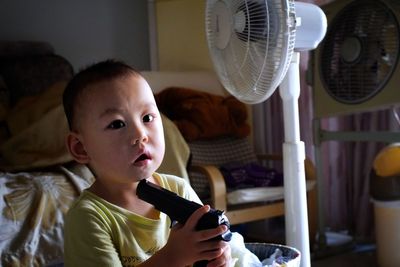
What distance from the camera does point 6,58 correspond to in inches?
98.6

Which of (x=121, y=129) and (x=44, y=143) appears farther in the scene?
(x=44, y=143)

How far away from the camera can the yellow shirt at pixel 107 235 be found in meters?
0.87

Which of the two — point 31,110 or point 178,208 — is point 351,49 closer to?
point 31,110

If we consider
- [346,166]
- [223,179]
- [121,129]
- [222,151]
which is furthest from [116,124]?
[346,166]

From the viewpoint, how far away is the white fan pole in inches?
51.5

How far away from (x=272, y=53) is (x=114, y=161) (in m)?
0.47

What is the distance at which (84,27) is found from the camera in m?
2.87

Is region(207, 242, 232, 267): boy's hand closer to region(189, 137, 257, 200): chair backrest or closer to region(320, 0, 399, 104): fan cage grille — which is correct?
region(320, 0, 399, 104): fan cage grille

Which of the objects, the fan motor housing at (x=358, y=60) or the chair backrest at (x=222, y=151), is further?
the chair backrest at (x=222, y=151)

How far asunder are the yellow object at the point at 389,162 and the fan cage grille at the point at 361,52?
0.74 feet

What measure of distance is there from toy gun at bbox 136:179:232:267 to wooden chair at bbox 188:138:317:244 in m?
1.11

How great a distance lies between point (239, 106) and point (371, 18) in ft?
2.65

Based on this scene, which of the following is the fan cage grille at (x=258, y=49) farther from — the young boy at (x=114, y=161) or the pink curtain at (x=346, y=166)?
the pink curtain at (x=346, y=166)

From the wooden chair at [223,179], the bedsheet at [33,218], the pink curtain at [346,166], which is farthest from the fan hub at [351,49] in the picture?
the bedsheet at [33,218]
